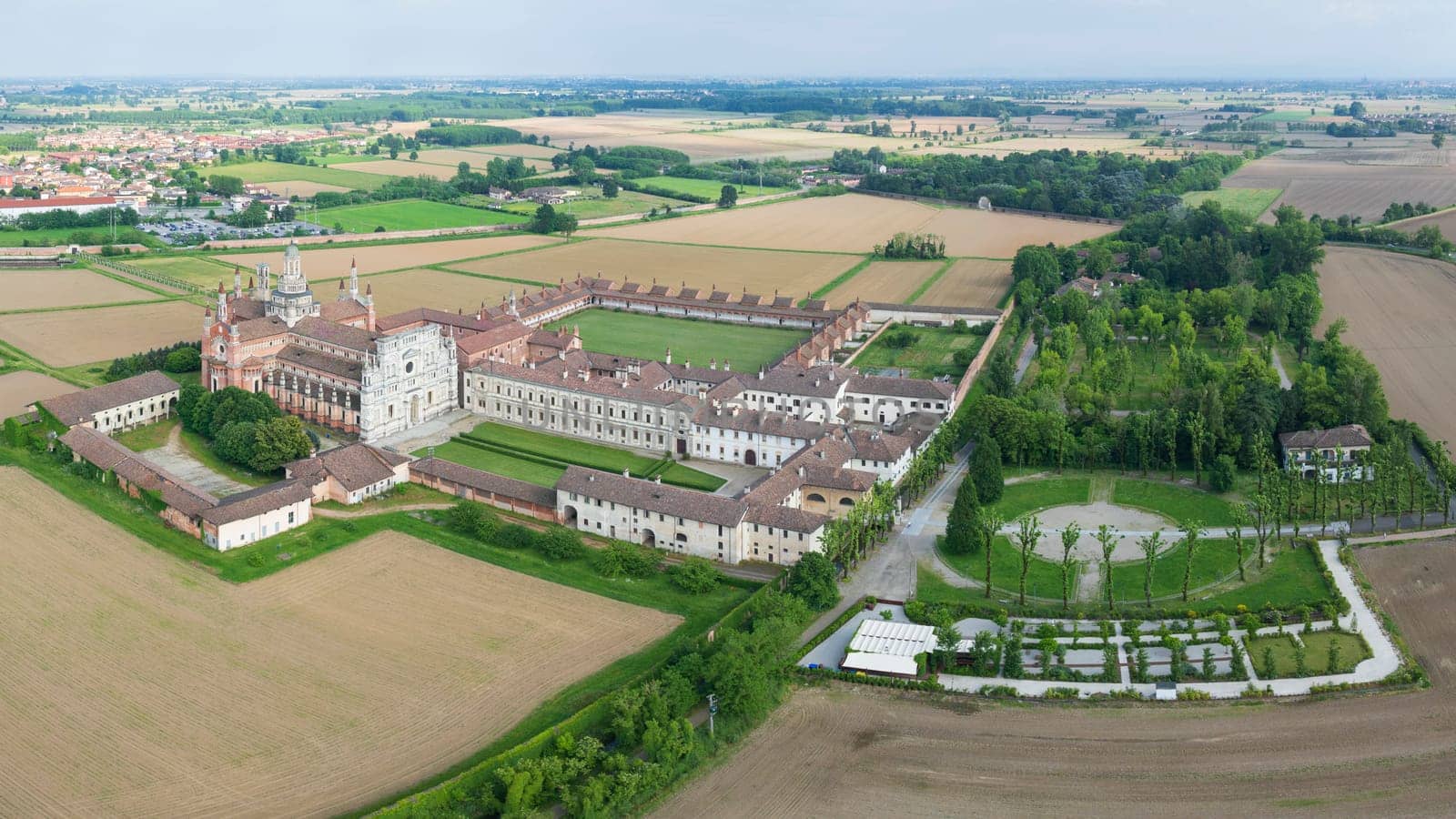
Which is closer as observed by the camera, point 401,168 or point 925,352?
point 925,352

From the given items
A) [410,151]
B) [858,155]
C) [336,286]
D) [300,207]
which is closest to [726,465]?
[336,286]

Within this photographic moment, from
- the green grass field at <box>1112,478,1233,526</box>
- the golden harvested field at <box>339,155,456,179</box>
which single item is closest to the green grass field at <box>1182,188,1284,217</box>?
the green grass field at <box>1112,478,1233,526</box>

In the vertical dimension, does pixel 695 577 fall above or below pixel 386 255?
below

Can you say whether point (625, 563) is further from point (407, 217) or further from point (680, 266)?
point (407, 217)

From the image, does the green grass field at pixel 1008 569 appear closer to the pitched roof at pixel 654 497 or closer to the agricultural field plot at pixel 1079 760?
the pitched roof at pixel 654 497

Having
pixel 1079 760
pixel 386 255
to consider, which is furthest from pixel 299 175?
pixel 1079 760
